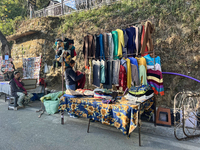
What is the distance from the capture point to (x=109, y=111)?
289 centimetres

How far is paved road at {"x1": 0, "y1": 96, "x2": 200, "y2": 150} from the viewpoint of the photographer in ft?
8.96

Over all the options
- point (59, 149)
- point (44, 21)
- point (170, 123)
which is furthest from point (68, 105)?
point (44, 21)

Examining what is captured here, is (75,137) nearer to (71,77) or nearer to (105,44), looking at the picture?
(71,77)

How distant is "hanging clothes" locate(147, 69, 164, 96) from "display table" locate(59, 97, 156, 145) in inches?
13.7

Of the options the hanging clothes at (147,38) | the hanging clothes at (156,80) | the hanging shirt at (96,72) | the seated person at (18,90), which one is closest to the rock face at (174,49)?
the hanging shirt at (96,72)

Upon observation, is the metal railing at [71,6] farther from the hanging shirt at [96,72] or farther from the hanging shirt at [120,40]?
the hanging shirt at [96,72]

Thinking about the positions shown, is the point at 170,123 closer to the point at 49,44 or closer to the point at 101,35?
the point at 101,35

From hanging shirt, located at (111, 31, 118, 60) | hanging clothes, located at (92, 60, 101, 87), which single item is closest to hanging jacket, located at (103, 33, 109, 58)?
hanging shirt, located at (111, 31, 118, 60)

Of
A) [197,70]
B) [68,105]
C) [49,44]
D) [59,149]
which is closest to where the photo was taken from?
[59,149]

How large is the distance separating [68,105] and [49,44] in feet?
25.7

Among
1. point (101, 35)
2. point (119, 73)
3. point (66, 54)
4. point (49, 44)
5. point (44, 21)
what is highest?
point (44, 21)

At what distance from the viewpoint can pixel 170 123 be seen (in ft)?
11.4

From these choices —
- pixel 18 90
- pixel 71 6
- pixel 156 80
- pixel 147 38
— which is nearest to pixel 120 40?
pixel 147 38

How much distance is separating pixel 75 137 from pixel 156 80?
2.54m
